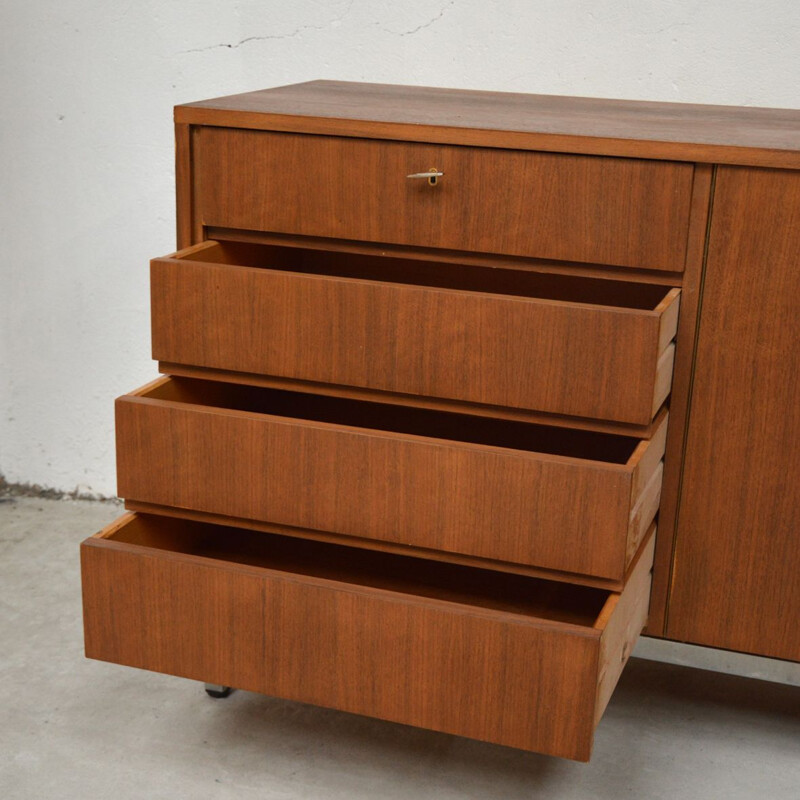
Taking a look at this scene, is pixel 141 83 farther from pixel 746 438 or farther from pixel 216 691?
pixel 746 438

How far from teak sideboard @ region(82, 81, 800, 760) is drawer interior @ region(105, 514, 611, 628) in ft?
0.36

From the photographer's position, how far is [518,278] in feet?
4.68

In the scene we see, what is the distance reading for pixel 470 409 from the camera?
1.17 m

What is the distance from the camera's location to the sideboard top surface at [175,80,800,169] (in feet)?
3.66

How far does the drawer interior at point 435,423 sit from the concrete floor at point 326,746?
1.13 ft

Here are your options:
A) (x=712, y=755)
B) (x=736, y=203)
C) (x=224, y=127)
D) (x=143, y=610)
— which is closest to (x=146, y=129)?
(x=224, y=127)

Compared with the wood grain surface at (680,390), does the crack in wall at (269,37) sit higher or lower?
higher

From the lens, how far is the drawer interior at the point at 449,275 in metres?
1.36

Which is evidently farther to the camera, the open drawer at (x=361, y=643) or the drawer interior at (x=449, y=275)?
the drawer interior at (x=449, y=275)

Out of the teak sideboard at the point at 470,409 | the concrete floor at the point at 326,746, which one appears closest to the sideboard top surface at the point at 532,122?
the teak sideboard at the point at 470,409

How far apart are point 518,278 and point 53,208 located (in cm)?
95

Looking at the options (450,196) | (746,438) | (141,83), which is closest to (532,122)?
(450,196)

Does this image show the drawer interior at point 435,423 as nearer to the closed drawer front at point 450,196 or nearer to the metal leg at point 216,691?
the closed drawer front at point 450,196

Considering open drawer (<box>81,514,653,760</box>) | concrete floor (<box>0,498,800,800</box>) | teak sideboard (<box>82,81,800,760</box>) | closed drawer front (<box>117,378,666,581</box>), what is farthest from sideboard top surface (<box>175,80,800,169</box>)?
concrete floor (<box>0,498,800,800</box>)
